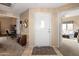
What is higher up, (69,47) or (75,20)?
(75,20)

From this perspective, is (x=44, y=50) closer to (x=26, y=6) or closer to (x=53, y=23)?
(x=53, y=23)

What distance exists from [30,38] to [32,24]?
15.1 inches

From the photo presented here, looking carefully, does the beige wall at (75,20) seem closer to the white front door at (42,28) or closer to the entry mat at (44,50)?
the white front door at (42,28)

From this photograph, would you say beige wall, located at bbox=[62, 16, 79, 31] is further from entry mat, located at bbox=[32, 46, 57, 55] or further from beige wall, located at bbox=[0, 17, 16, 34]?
beige wall, located at bbox=[0, 17, 16, 34]

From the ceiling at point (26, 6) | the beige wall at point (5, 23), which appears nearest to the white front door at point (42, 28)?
the ceiling at point (26, 6)

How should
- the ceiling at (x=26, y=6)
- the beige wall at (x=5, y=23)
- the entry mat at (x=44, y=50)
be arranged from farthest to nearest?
the entry mat at (x=44, y=50) → the beige wall at (x=5, y=23) → the ceiling at (x=26, y=6)

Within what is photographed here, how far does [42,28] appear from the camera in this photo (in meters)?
3.23

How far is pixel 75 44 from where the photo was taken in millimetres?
3150

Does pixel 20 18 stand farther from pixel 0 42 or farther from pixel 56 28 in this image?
pixel 56 28

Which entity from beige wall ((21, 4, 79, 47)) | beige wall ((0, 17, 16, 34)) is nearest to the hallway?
beige wall ((21, 4, 79, 47))

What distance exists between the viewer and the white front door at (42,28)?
3.19m

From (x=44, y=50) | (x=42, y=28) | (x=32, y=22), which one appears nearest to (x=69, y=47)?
(x=44, y=50)

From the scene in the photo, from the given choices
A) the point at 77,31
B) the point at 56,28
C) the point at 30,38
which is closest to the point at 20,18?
the point at 30,38

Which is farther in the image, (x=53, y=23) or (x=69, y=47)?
(x=69, y=47)
